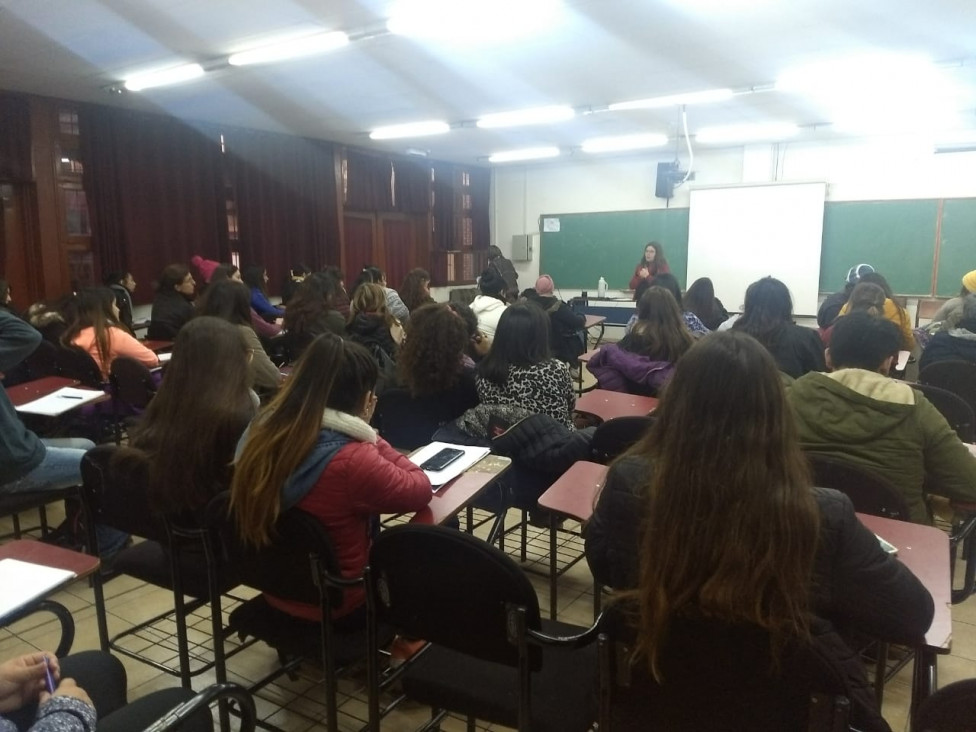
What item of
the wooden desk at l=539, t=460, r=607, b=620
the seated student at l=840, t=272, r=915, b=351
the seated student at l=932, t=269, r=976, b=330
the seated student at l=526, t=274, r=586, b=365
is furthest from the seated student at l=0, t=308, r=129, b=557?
the seated student at l=932, t=269, r=976, b=330

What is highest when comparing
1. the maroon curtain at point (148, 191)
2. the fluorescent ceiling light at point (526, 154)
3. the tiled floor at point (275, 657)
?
the fluorescent ceiling light at point (526, 154)

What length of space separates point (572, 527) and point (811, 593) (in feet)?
7.38

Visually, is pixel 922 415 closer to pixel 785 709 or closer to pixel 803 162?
pixel 785 709

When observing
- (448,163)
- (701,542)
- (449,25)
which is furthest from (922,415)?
(448,163)

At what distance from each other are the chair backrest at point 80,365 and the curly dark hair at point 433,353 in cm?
196

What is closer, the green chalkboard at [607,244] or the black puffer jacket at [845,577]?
the black puffer jacket at [845,577]

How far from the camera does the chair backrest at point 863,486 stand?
1.77 meters

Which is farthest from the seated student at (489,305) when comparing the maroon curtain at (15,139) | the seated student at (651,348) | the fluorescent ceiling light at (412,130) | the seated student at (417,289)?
the maroon curtain at (15,139)

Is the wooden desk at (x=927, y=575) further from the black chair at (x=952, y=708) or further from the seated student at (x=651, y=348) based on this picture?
the seated student at (x=651, y=348)

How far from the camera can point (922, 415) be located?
192cm

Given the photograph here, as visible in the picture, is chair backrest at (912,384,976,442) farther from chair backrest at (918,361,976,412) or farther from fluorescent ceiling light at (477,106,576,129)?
fluorescent ceiling light at (477,106,576,129)

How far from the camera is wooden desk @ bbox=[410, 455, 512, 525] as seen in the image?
1.81 m

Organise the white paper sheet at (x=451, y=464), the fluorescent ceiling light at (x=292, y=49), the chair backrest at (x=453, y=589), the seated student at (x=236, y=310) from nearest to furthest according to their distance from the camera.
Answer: the chair backrest at (x=453, y=589)
the white paper sheet at (x=451, y=464)
the seated student at (x=236, y=310)
the fluorescent ceiling light at (x=292, y=49)

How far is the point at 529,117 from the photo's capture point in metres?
6.71
